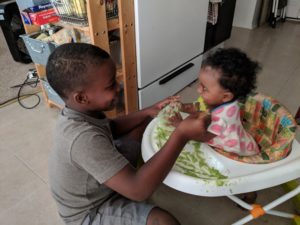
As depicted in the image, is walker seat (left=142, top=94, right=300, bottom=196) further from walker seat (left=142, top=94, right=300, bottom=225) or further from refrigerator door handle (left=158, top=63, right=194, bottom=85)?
refrigerator door handle (left=158, top=63, right=194, bottom=85)

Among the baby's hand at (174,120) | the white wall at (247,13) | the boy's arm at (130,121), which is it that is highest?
the baby's hand at (174,120)

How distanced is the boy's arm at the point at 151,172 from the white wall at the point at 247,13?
Result: 2642 millimetres

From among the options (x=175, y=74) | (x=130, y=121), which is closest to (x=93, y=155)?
(x=130, y=121)

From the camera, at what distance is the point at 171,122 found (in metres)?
0.94

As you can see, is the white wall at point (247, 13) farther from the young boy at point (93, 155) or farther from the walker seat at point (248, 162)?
the young boy at point (93, 155)

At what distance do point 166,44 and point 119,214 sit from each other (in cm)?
100

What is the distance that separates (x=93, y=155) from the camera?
644 mm

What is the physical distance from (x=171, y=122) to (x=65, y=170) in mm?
398

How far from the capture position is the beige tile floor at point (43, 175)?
1.09 meters

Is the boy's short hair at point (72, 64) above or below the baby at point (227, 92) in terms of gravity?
above

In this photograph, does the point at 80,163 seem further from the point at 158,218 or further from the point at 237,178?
the point at 237,178

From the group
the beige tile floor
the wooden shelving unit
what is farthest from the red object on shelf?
the beige tile floor

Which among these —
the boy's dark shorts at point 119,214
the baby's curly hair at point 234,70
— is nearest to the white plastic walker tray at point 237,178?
the boy's dark shorts at point 119,214

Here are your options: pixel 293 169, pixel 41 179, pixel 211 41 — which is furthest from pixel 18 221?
pixel 211 41
